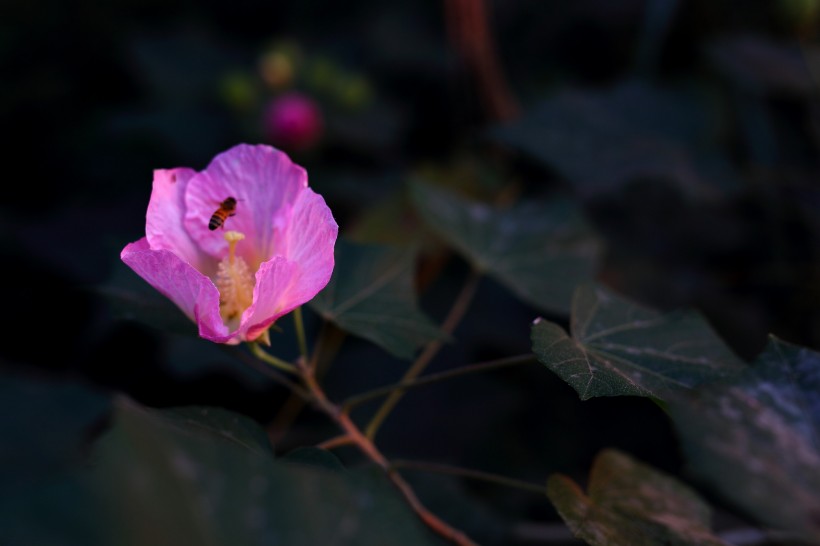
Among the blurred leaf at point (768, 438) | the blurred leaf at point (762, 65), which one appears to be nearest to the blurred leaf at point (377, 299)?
the blurred leaf at point (768, 438)

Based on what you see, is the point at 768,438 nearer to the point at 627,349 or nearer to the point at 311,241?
the point at 627,349

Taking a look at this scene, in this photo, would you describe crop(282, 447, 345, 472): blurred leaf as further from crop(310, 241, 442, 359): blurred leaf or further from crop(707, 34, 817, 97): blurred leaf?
crop(707, 34, 817, 97): blurred leaf

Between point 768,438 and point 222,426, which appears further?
point 768,438

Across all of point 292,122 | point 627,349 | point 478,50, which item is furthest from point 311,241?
point 478,50

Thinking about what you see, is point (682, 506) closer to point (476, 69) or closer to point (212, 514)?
point (212, 514)

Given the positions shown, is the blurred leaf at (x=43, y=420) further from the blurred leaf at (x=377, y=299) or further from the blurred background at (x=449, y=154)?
the blurred leaf at (x=377, y=299)
